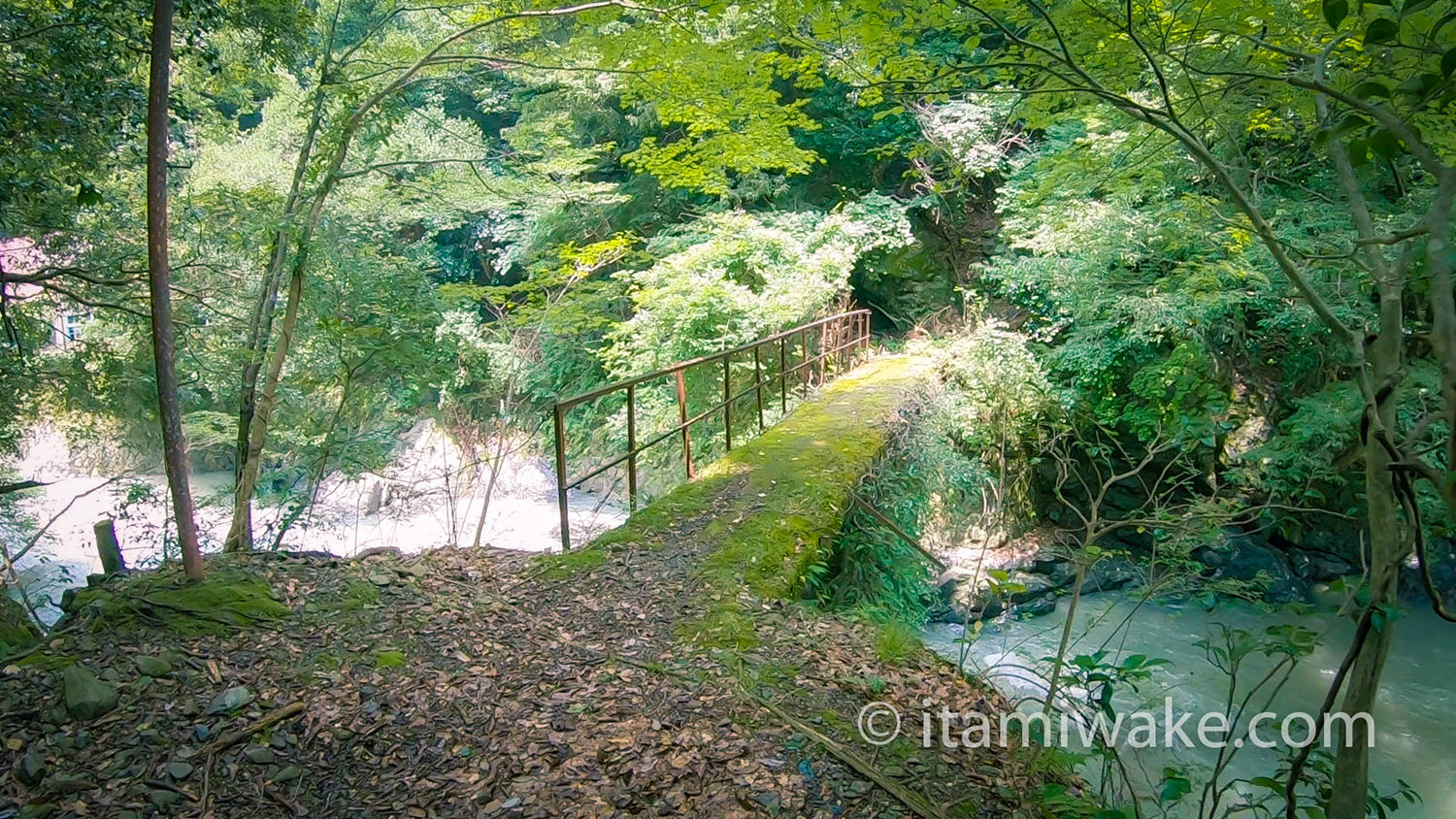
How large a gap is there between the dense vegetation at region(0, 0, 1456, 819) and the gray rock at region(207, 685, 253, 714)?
223 centimetres

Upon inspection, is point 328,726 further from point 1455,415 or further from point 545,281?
point 545,281

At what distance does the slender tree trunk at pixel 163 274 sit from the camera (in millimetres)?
3102

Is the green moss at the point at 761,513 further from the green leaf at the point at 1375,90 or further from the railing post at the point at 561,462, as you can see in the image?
the green leaf at the point at 1375,90

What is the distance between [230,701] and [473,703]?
0.86 metres

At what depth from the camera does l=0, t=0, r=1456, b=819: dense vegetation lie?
2607mm

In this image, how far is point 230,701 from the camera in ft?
9.05

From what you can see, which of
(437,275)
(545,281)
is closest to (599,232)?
(545,281)

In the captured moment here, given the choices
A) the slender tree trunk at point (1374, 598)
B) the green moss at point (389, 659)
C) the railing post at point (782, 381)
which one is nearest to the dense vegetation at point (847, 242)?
the slender tree trunk at point (1374, 598)

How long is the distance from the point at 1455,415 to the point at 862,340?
11.3m

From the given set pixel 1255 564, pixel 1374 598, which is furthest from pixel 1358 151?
pixel 1255 564

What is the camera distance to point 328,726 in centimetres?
274

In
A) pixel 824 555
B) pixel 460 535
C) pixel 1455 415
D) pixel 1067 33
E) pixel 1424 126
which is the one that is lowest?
pixel 460 535

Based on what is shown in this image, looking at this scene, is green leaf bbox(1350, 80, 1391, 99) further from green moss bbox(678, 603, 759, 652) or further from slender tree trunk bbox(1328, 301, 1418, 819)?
green moss bbox(678, 603, 759, 652)

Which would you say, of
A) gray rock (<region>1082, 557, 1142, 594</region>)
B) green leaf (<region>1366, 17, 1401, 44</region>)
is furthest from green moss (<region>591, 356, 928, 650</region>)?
gray rock (<region>1082, 557, 1142, 594</region>)
